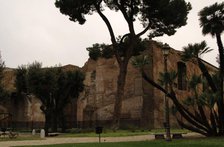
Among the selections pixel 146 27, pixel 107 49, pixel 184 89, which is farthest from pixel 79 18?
pixel 184 89

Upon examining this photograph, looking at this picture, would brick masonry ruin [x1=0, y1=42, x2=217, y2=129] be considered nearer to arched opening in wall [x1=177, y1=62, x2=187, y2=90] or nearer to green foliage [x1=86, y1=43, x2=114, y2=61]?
arched opening in wall [x1=177, y1=62, x2=187, y2=90]

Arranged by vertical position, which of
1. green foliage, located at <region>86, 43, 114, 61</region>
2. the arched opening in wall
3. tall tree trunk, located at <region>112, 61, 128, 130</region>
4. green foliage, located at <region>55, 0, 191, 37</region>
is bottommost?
tall tree trunk, located at <region>112, 61, 128, 130</region>

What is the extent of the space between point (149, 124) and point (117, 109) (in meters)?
7.25

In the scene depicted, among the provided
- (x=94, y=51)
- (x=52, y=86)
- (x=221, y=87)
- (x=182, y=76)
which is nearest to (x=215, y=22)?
(x=221, y=87)

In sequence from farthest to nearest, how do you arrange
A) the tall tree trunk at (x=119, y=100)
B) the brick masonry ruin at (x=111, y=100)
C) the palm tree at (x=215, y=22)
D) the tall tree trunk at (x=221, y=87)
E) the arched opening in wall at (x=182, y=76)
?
the arched opening in wall at (x=182, y=76)
the brick masonry ruin at (x=111, y=100)
the tall tree trunk at (x=119, y=100)
the palm tree at (x=215, y=22)
the tall tree trunk at (x=221, y=87)

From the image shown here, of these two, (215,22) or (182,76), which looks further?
(182,76)

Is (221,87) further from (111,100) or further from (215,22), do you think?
(111,100)

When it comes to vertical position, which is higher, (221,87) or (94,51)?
(94,51)

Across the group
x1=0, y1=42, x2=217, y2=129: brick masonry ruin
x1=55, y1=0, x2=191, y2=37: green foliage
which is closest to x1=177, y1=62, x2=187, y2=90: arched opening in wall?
x1=0, y1=42, x2=217, y2=129: brick masonry ruin

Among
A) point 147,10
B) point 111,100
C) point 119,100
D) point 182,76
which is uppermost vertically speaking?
point 147,10

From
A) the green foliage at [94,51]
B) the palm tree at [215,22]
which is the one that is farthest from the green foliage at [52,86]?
the palm tree at [215,22]

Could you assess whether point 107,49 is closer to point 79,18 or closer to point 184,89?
point 79,18

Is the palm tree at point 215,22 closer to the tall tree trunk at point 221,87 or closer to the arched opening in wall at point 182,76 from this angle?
the tall tree trunk at point 221,87

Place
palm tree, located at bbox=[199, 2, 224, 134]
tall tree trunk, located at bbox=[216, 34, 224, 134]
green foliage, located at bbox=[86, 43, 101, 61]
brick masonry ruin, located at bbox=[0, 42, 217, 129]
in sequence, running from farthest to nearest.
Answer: brick masonry ruin, located at bbox=[0, 42, 217, 129], green foliage, located at bbox=[86, 43, 101, 61], palm tree, located at bbox=[199, 2, 224, 134], tall tree trunk, located at bbox=[216, 34, 224, 134]
